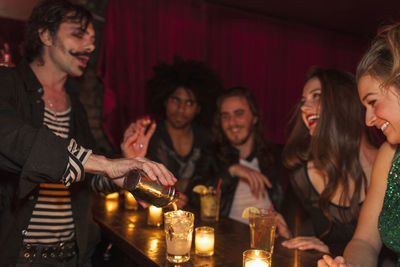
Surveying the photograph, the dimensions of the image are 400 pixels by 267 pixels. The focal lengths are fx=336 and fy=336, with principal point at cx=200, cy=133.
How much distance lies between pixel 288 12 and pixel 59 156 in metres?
4.99

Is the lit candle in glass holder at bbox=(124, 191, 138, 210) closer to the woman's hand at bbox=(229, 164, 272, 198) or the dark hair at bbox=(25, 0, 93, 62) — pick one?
the woman's hand at bbox=(229, 164, 272, 198)

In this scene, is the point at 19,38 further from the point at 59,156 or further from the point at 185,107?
the point at 59,156

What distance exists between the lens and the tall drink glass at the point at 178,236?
1.37 m

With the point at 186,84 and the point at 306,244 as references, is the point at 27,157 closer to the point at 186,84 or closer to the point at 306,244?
the point at 306,244

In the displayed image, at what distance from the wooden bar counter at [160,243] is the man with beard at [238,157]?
2.58 ft

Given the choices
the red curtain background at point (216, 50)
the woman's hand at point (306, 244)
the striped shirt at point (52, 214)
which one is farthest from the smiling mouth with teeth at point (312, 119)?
the red curtain background at point (216, 50)

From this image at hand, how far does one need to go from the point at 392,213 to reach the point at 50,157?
1.38 metres

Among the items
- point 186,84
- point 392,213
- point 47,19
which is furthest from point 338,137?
point 186,84

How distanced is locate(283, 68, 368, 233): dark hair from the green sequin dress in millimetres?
643

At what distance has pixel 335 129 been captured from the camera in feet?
7.14

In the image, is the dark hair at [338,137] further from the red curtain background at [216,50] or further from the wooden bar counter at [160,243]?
the red curtain background at [216,50]

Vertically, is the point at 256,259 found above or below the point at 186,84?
below

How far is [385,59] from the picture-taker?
1.36 metres

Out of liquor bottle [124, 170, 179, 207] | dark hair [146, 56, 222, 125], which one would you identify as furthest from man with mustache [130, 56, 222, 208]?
liquor bottle [124, 170, 179, 207]
